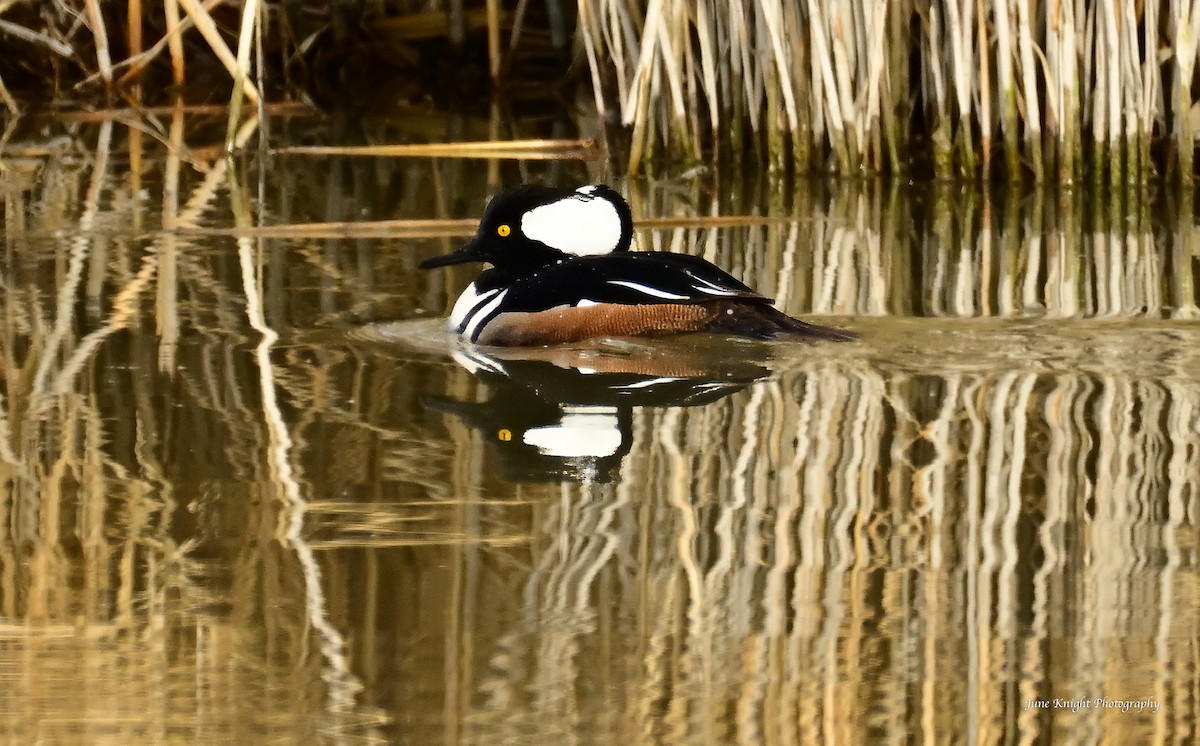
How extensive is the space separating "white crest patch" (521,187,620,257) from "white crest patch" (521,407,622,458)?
1.11 meters

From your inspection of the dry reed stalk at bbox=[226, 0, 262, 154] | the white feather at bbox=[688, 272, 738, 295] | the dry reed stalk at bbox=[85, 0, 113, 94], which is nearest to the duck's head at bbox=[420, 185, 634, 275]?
the white feather at bbox=[688, 272, 738, 295]

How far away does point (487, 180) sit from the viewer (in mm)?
9148

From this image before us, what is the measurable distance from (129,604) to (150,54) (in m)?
7.84

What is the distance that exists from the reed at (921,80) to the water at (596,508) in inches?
45.6

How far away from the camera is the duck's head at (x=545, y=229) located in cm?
586

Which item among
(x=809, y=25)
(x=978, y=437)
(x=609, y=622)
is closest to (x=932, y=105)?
(x=809, y=25)

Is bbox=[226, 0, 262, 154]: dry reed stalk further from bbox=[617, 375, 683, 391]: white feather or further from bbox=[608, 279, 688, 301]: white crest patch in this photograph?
bbox=[617, 375, 683, 391]: white feather

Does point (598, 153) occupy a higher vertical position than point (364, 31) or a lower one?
lower

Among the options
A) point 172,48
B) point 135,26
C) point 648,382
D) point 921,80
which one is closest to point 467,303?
point 648,382

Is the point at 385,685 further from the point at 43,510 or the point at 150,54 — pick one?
the point at 150,54

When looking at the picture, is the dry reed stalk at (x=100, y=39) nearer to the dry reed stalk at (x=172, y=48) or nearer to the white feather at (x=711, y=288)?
the dry reed stalk at (x=172, y=48)

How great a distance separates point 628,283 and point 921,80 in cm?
380

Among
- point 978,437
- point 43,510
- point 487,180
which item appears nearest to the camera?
point 43,510

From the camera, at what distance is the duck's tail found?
5.36m
